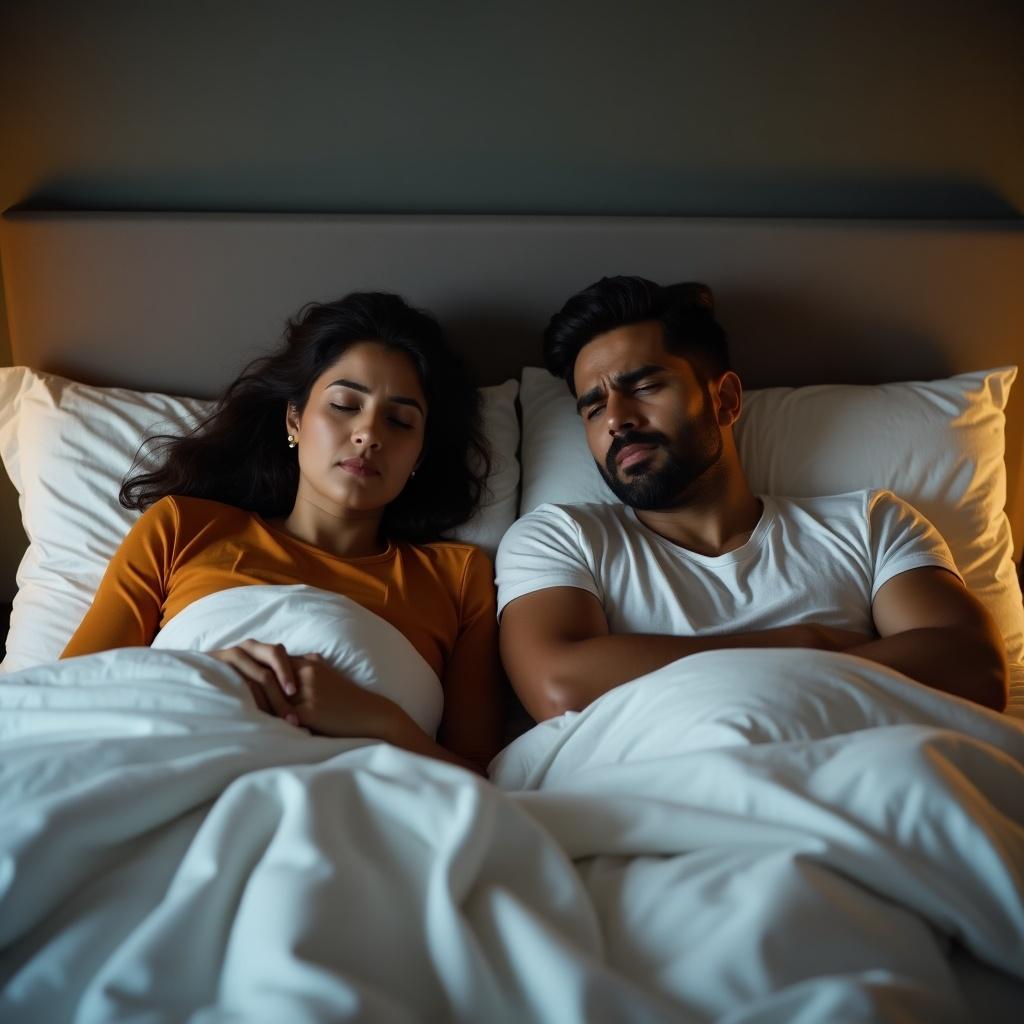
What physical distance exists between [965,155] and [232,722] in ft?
6.65

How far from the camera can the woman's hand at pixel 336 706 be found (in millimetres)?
1328

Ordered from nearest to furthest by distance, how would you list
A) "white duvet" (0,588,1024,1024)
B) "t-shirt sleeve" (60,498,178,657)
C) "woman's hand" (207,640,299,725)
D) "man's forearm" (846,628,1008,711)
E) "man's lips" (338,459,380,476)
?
"white duvet" (0,588,1024,1024), "woman's hand" (207,640,299,725), "man's forearm" (846,628,1008,711), "t-shirt sleeve" (60,498,178,657), "man's lips" (338,459,380,476)

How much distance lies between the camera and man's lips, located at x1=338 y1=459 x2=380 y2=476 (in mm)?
1683

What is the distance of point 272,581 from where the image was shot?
5.41 ft

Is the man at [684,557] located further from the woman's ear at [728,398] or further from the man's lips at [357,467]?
the man's lips at [357,467]

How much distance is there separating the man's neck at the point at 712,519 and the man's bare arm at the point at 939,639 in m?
0.28

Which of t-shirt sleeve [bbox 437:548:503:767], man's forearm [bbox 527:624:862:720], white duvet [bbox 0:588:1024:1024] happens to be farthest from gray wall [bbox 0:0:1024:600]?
white duvet [bbox 0:588:1024:1024]

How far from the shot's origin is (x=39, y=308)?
2049 mm

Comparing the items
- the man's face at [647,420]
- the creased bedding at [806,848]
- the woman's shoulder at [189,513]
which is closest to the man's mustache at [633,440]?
the man's face at [647,420]

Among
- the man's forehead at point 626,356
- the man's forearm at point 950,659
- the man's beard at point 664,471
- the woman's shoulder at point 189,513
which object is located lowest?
the man's forearm at point 950,659

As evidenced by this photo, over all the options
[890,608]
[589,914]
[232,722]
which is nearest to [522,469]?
[890,608]

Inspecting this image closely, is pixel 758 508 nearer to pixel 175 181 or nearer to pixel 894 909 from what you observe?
pixel 894 909

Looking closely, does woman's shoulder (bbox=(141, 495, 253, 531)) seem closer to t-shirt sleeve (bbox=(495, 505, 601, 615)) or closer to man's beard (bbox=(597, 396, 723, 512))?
t-shirt sleeve (bbox=(495, 505, 601, 615))

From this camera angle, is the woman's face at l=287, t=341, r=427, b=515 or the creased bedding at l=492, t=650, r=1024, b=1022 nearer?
the creased bedding at l=492, t=650, r=1024, b=1022
